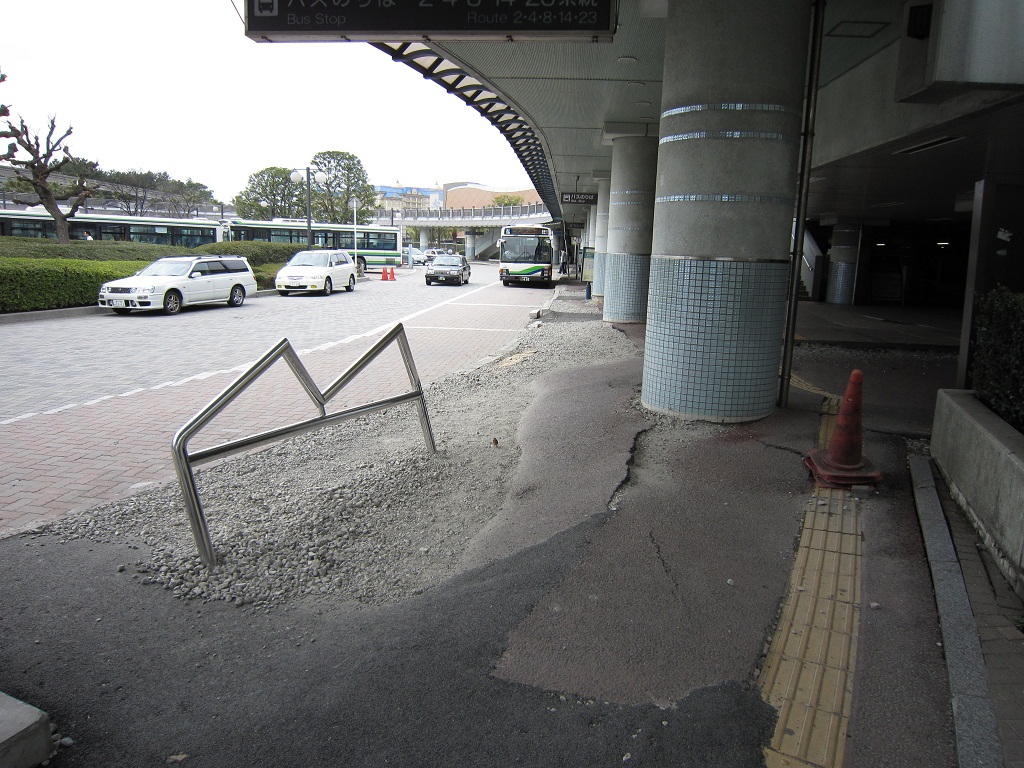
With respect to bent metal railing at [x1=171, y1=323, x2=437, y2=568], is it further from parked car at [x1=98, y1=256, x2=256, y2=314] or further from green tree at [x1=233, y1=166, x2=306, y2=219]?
green tree at [x1=233, y1=166, x2=306, y2=219]

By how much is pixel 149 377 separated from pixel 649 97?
9.92 m

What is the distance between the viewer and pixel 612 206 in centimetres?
1708

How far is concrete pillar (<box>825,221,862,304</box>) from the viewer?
72.8 feet

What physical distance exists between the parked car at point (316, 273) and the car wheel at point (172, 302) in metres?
6.54

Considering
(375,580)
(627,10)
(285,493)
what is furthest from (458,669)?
(627,10)

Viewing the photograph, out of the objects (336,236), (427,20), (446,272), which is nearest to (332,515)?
(427,20)

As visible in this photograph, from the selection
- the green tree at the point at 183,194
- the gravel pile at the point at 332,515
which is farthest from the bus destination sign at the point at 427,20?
the green tree at the point at 183,194

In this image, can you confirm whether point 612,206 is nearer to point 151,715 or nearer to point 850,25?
point 850,25

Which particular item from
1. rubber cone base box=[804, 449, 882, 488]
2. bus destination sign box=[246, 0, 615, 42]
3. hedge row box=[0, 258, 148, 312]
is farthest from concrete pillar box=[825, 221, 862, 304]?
hedge row box=[0, 258, 148, 312]

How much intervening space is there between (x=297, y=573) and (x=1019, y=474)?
12.8ft

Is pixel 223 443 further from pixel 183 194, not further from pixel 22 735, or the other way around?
pixel 183 194

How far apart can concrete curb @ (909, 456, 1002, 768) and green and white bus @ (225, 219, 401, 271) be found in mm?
40445

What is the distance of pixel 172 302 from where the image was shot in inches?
763

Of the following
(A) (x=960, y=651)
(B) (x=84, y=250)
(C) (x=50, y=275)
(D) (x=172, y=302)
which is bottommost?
(A) (x=960, y=651)
